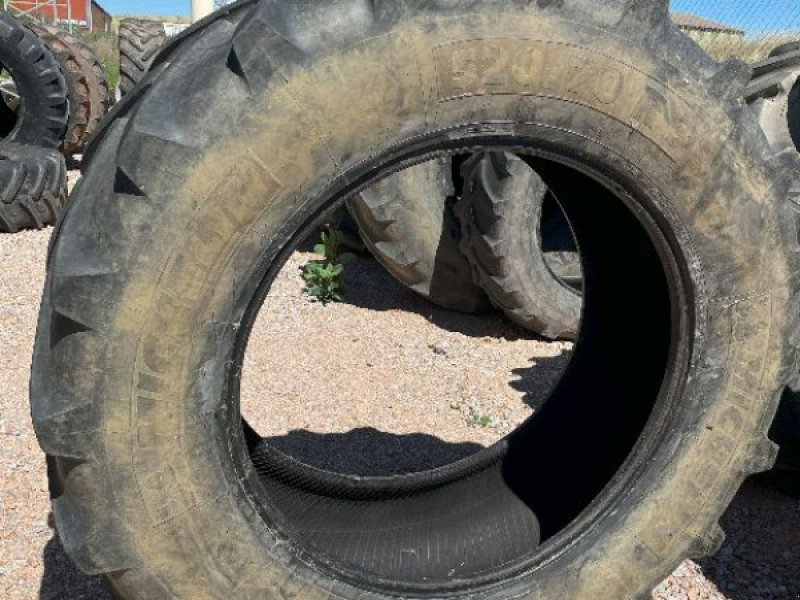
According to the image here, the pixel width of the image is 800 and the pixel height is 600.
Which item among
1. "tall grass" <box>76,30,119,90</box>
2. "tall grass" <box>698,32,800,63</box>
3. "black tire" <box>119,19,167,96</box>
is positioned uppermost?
"tall grass" <box>76,30,119,90</box>

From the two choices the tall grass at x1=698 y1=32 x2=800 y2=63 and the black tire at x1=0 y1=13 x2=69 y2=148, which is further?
the tall grass at x1=698 y1=32 x2=800 y2=63

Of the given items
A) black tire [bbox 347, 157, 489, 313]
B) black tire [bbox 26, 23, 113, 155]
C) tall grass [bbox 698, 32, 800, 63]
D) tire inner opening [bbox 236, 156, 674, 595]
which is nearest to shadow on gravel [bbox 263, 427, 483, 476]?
tire inner opening [bbox 236, 156, 674, 595]

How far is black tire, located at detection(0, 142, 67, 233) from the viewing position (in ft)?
22.5

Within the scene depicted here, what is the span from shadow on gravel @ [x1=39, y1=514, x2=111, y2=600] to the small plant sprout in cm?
302

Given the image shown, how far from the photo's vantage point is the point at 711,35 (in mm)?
12828

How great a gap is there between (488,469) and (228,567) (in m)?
1.18

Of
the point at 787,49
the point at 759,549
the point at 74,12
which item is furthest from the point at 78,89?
the point at 74,12

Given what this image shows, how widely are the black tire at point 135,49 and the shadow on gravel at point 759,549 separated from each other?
8587 mm

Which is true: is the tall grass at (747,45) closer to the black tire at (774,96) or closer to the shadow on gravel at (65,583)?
the black tire at (774,96)

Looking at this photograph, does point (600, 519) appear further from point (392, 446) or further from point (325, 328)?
point (325, 328)

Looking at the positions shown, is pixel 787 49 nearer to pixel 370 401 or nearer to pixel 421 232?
pixel 421 232

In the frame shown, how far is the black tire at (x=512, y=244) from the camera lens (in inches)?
185

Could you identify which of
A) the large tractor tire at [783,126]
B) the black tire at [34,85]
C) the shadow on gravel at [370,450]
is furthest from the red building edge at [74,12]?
the large tractor tire at [783,126]

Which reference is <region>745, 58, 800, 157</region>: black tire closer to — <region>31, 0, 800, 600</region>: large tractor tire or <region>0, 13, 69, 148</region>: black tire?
<region>31, 0, 800, 600</region>: large tractor tire
